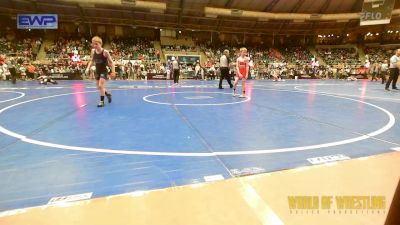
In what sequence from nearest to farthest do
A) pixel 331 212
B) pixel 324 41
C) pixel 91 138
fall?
pixel 331 212 < pixel 91 138 < pixel 324 41

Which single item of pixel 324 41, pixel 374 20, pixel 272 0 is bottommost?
pixel 374 20

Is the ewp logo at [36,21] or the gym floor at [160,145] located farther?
the ewp logo at [36,21]

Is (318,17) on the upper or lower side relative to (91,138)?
upper

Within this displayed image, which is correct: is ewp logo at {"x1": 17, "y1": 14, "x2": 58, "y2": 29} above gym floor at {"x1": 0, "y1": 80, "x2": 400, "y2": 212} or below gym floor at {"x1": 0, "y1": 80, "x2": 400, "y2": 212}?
above

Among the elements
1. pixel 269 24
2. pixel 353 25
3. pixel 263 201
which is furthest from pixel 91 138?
pixel 353 25

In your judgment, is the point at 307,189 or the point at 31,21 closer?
the point at 307,189

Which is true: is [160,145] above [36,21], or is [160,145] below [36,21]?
below

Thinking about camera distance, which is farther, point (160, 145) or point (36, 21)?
point (36, 21)

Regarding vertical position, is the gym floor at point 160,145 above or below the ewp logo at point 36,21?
below

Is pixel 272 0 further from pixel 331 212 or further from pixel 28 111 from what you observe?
pixel 331 212

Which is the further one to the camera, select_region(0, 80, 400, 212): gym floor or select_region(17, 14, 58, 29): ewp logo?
select_region(17, 14, 58, 29): ewp logo

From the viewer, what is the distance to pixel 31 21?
83.6 ft

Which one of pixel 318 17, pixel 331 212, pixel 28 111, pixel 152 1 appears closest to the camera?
pixel 331 212

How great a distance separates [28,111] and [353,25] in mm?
43496
